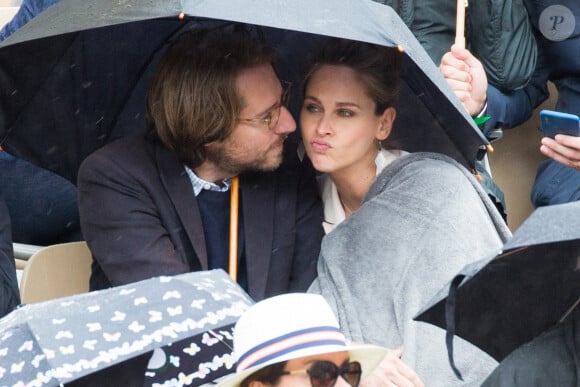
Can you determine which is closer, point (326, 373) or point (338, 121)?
point (326, 373)

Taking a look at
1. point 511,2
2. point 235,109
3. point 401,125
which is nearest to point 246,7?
point 235,109

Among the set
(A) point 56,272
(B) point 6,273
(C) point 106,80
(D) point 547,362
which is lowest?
(A) point 56,272

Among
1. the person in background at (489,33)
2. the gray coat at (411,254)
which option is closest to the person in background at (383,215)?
the gray coat at (411,254)

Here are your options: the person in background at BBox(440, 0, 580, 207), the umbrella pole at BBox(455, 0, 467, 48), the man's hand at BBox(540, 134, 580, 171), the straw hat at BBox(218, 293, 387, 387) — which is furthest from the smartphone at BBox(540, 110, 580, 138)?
the straw hat at BBox(218, 293, 387, 387)

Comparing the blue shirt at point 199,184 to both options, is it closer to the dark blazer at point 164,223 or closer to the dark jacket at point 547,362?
the dark blazer at point 164,223

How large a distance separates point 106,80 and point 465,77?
1.28m

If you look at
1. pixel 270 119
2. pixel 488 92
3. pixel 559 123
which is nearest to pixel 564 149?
pixel 559 123

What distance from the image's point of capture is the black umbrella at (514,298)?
9.71ft

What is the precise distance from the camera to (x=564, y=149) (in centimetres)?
461

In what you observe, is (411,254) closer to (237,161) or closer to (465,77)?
(237,161)

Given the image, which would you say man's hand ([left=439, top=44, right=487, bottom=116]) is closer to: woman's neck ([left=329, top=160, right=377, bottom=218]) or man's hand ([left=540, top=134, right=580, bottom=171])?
man's hand ([left=540, top=134, right=580, bottom=171])

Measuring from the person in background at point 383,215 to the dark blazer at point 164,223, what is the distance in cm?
13

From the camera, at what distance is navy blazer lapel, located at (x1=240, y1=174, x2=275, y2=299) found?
4.31m

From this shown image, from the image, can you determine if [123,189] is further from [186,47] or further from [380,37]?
[380,37]
